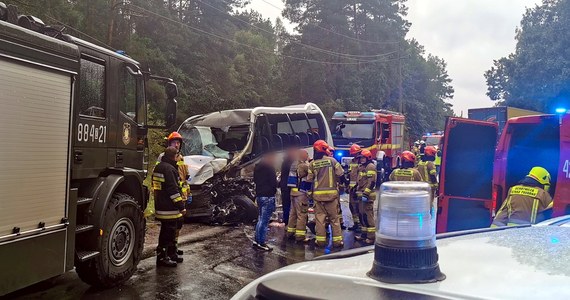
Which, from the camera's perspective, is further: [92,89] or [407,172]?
[407,172]

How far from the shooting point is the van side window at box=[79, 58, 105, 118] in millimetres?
4863

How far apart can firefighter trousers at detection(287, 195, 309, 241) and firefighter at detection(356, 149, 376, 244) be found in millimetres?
1012

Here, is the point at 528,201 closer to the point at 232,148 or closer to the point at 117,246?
the point at 117,246

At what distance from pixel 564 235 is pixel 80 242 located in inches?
→ 171

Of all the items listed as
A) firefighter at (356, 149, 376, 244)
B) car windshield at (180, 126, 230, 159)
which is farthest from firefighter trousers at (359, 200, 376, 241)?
car windshield at (180, 126, 230, 159)

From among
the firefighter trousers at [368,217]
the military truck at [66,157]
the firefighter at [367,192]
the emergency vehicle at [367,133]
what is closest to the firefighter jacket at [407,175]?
the firefighter at [367,192]

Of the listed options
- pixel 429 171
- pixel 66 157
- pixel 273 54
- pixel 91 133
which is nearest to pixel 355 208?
pixel 429 171

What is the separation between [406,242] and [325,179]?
6.44 metres

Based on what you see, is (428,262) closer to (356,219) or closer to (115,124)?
(115,124)

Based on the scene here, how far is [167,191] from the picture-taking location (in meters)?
6.22

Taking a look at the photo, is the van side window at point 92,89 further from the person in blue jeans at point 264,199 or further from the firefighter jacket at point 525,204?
the firefighter jacket at point 525,204

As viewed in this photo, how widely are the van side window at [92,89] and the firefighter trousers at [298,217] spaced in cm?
420

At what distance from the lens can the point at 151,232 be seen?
8680mm

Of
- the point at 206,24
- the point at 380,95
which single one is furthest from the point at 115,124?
the point at 380,95
